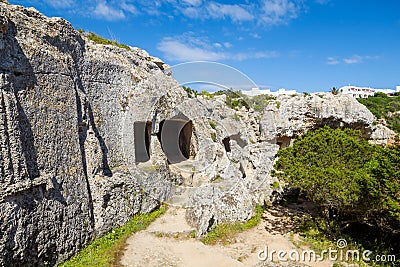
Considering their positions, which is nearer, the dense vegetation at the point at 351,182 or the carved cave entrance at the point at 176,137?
the dense vegetation at the point at 351,182

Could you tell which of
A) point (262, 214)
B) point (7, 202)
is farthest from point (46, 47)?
point (262, 214)

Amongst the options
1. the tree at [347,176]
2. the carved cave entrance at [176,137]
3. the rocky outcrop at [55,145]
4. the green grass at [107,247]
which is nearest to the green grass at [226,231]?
the tree at [347,176]

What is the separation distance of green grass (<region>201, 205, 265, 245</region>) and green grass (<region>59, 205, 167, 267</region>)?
318 centimetres

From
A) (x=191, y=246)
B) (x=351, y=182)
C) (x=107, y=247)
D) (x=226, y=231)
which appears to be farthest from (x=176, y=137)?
(x=351, y=182)

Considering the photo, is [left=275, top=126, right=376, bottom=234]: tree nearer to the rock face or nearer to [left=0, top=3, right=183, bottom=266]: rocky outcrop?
the rock face

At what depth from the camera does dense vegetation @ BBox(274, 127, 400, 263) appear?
9766 millimetres

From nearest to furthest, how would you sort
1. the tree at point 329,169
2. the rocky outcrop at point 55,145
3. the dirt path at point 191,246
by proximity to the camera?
the rocky outcrop at point 55,145 → the dirt path at point 191,246 → the tree at point 329,169

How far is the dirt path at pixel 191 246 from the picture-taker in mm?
10908

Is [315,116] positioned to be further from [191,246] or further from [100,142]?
[100,142]

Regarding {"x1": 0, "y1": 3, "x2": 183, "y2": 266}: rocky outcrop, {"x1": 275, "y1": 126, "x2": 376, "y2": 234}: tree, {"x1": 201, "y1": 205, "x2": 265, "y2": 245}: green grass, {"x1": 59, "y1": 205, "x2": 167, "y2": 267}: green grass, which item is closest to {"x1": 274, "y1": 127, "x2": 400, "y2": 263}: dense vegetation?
{"x1": 275, "y1": 126, "x2": 376, "y2": 234}: tree

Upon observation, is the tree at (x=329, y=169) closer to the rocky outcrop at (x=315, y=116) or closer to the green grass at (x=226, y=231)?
the green grass at (x=226, y=231)

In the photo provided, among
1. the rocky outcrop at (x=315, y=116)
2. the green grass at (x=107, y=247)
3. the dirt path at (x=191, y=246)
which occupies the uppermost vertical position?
the rocky outcrop at (x=315, y=116)

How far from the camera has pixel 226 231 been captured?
1352 centimetres

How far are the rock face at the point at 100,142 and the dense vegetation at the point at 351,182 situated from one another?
3.95 meters
